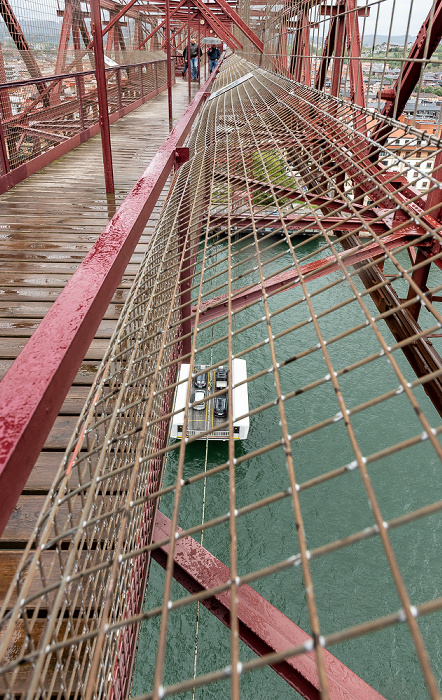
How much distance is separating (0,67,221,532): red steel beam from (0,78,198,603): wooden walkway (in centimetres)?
60

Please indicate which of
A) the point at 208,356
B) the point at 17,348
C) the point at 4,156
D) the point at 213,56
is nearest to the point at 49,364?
the point at 17,348

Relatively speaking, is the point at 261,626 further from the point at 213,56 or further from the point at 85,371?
the point at 213,56

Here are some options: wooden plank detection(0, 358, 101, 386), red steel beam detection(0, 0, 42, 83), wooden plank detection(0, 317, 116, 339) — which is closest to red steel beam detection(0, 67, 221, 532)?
wooden plank detection(0, 358, 101, 386)

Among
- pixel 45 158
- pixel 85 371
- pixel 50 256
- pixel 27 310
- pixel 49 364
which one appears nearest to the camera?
pixel 49 364

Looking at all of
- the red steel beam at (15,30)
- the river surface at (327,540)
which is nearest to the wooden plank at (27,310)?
the red steel beam at (15,30)

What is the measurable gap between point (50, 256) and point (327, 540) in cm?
766

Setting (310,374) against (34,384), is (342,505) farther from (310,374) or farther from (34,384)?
(34,384)

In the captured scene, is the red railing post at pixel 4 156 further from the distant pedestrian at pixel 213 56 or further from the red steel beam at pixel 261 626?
the distant pedestrian at pixel 213 56

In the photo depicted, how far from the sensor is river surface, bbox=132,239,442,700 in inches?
306

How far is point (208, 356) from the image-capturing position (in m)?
14.6

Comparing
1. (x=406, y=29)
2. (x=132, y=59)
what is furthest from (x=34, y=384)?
(x=132, y=59)

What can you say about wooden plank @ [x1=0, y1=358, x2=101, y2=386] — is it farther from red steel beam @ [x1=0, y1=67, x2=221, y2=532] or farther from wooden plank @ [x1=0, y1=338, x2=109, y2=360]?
red steel beam @ [x1=0, y1=67, x2=221, y2=532]

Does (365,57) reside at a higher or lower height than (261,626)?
higher

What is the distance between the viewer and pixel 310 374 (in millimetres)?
13914
